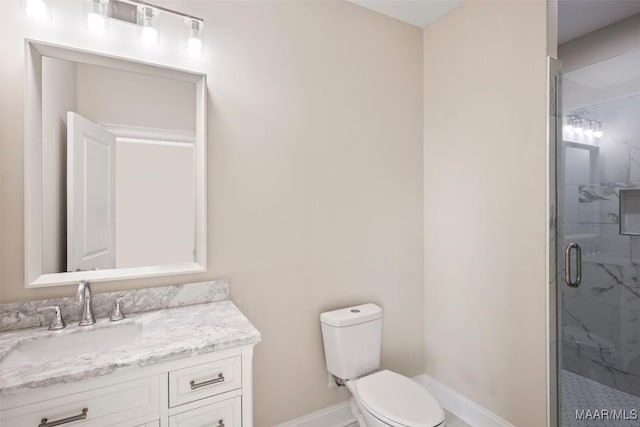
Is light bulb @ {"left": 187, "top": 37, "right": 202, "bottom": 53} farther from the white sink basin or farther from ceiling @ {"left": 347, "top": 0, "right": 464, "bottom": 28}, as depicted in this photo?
the white sink basin

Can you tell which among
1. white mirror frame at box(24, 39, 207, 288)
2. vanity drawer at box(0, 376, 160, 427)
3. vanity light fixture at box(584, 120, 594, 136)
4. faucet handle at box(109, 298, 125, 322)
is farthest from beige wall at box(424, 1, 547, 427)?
faucet handle at box(109, 298, 125, 322)

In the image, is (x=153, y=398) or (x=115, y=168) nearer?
(x=153, y=398)

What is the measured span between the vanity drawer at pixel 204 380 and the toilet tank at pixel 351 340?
0.73m

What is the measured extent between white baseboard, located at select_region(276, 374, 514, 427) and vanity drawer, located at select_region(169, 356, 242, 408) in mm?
855

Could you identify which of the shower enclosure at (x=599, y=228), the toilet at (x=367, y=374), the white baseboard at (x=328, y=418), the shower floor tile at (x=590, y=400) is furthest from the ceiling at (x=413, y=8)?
the white baseboard at (x=328, y=418)

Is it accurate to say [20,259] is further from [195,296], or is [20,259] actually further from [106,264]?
[195,296]

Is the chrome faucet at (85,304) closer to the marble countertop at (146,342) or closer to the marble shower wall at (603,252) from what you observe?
the marble countertop at (146,342)

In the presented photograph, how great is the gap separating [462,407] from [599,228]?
132 centimetres

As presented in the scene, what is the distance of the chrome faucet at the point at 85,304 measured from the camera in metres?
1.33

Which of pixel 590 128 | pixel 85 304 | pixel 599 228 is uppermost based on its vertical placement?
pixel 590 128

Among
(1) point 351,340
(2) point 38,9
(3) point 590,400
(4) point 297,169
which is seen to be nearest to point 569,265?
(3) point 590,400

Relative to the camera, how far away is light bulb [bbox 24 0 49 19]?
1.30 metres

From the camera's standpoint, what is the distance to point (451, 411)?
2146 mm

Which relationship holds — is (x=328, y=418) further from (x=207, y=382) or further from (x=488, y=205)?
(x=488, y=205)
